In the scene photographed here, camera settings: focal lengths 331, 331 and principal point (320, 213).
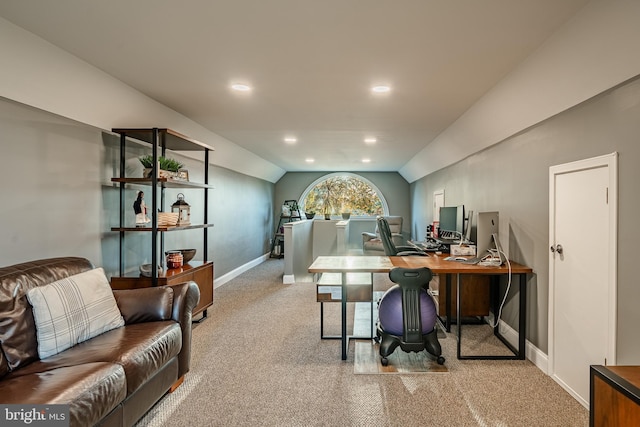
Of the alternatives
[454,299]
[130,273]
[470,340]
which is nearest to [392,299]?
[470,340]

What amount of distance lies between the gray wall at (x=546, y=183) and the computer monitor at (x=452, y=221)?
190mm

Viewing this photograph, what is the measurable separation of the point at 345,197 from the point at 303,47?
769 cm

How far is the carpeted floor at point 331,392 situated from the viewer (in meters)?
2.09

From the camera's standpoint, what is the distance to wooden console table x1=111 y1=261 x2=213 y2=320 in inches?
122

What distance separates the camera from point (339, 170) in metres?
9.47

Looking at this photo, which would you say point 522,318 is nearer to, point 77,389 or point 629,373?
point 629,373

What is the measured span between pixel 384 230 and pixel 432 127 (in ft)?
5.60

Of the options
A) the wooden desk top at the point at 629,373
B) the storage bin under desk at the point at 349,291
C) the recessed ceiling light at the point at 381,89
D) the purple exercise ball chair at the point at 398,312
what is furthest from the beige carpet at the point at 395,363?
the recessed ceiling light at the point at 381,89

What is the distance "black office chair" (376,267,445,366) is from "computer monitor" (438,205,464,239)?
204 centimetres

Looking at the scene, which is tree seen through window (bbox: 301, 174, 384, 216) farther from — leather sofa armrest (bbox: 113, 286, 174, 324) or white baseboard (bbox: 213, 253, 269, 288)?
leather sofa armrest (bbox: 113, 286, 174, 324)

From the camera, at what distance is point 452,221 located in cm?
476

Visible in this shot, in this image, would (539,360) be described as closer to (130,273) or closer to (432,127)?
(432,127)

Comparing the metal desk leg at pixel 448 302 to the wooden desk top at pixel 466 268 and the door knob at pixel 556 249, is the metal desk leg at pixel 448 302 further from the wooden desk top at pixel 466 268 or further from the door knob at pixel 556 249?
the door knob at pixel 556 249

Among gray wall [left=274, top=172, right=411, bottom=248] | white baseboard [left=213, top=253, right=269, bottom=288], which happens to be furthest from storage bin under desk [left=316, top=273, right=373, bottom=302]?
gray wall [left=274, top=172, right=411, bottom=248]
